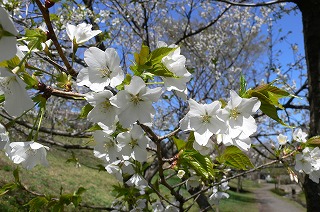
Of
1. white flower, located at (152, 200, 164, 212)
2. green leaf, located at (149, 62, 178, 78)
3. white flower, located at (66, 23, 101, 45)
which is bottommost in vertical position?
white flower, located at (152, 200, 164, 212)

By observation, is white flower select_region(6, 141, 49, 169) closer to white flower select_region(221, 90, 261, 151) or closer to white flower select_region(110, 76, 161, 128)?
white flower select_region(110, 76, 161, 128)

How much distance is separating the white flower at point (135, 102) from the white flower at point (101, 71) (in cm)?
5

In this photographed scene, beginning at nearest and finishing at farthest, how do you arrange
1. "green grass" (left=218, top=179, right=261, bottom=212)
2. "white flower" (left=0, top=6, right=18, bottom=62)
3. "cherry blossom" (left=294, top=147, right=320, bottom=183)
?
1. "white flower" (left=0, top=6, right=18, bottom=62)
2. "cherry blossom" (left=294, top=147, right=320, bottom=183)
3. "green grass" (left=218, top=179, right=261, bottom=212)

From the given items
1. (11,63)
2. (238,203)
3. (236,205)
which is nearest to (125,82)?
(11,63)

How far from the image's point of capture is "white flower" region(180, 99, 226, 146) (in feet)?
3.09

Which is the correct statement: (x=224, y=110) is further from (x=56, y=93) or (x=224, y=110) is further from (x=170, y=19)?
(x=170, y=19)

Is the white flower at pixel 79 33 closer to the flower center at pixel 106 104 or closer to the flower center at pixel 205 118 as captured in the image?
the flower center at pixel 106 104

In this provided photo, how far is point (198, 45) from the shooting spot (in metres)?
8.07

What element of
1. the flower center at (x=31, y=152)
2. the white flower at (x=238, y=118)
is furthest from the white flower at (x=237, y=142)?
the flower center at (x=31, y=152)

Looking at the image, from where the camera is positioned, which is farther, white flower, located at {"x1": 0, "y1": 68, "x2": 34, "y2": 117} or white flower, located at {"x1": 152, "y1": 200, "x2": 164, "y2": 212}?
white flower, located at {"x1": 152, "y1": 200, "x2": 164, "y2": 212}

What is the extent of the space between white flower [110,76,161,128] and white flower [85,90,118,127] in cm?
4

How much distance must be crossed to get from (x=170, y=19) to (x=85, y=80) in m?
8.37

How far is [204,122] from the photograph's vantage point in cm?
96

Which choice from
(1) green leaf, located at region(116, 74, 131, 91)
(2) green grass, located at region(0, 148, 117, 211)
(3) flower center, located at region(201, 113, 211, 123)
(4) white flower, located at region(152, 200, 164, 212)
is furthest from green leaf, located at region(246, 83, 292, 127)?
(2) green grass, located at region(0, 148, 117, 211)
